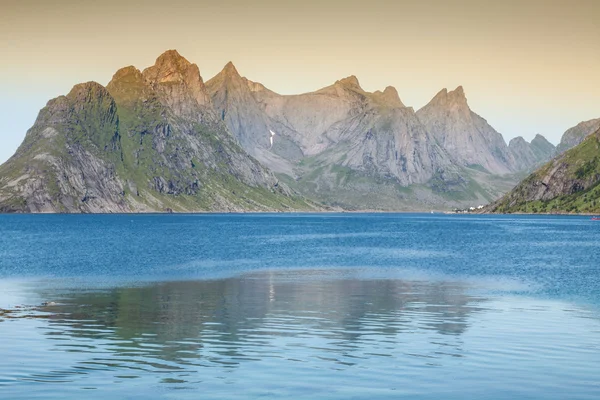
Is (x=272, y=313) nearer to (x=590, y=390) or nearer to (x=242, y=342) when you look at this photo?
(x=242, y=342)

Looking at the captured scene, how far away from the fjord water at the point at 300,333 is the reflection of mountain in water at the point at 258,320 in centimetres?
14

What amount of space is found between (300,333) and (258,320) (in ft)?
25.3

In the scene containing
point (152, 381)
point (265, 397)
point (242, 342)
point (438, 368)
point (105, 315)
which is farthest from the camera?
Result: point (105, 315)

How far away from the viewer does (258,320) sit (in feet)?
204

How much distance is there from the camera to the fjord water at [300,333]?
38.4 meters

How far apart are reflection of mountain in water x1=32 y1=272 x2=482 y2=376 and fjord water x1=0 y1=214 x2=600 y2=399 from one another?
0.14 meters

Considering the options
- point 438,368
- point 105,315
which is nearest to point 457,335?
point 438,368

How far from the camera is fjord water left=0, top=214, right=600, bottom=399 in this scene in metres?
38.4

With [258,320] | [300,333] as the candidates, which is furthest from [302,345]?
[258,320]

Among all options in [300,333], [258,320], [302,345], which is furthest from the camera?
[258,320]

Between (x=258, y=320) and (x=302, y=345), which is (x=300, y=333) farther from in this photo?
(x=258, y=320)

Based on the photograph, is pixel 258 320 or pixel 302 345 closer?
pixel 302 345

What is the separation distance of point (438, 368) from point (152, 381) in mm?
15379

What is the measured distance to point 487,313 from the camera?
6681cm
